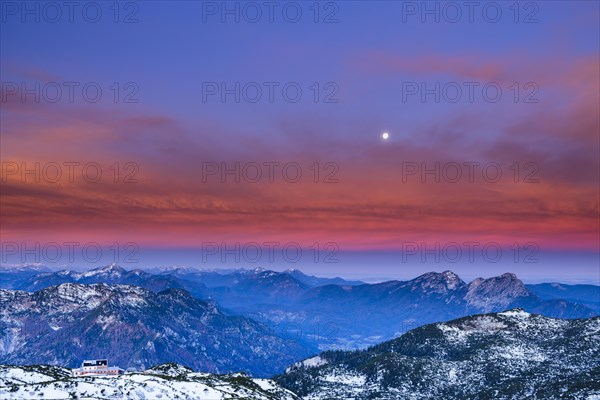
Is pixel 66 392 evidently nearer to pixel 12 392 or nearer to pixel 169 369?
pixel 12 392

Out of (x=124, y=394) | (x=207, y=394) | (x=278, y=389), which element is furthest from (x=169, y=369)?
(x=124, y=394)

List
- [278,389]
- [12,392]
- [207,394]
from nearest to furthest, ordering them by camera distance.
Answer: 1. [12,392]
2. [207,394]
3. [278,389]

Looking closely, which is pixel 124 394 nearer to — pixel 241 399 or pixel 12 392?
pixel 12 392

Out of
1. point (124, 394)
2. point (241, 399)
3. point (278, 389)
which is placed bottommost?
point (278, 389)

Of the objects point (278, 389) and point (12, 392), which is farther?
point (278, 389)

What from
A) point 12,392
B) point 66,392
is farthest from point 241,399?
point 12,392

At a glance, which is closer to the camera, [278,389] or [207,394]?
[207,394]

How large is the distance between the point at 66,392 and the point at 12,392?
10902mm

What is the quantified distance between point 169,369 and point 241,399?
77628 mm

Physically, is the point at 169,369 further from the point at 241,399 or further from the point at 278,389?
the point at 241,399

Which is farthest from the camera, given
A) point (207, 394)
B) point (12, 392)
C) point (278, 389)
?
point (278, 389)

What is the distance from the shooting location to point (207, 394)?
411 ft

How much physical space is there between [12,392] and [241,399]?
54.9 m

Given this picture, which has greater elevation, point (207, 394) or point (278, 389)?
point (207, 394)
